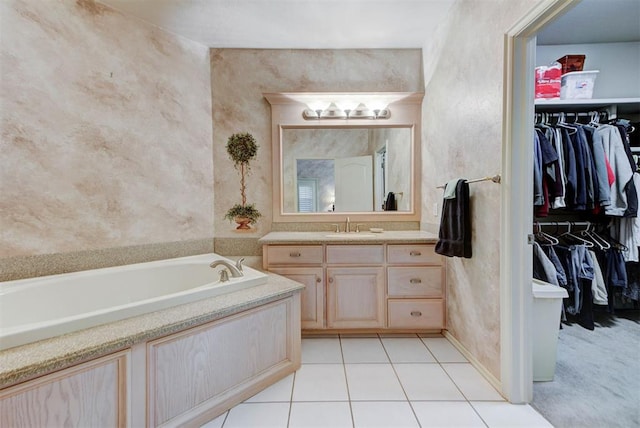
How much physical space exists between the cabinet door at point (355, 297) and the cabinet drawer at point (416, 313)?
0.30 feet

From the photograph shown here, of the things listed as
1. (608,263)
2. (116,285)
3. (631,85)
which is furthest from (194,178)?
(631,85)

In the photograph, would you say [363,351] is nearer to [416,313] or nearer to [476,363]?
[416,313]

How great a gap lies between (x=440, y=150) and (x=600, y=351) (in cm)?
187

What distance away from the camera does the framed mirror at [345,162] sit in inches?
106

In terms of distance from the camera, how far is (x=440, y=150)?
7.47ft

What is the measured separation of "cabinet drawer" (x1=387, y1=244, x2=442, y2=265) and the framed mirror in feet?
1.80

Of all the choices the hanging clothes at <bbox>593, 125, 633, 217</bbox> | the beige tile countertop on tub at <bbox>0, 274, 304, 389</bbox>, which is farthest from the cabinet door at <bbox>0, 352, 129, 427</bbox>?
the hanging clothes at <bbox>593, 125, 633, 217</bbox>

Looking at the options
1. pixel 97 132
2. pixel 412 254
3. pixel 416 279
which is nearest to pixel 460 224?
pixel 412 254

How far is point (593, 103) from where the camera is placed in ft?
7.23

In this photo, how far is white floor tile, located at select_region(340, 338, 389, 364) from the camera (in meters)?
1.95

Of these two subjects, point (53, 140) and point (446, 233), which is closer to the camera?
point (53, 140)

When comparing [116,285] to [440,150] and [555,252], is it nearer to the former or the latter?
[440,150]

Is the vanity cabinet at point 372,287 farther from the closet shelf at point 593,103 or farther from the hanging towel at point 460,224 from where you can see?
the closet shelf at point 593,103

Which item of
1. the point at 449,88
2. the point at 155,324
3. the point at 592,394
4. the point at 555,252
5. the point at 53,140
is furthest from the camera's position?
the point at 555,252
